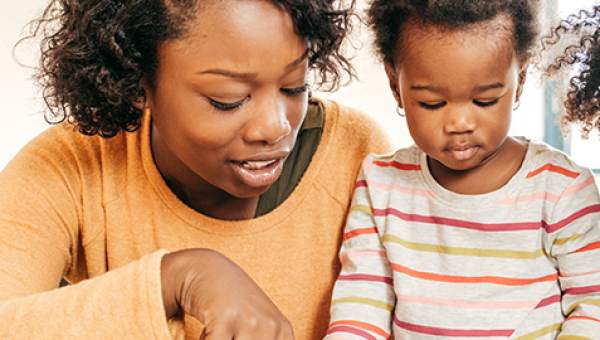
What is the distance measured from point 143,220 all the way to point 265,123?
1.24ft

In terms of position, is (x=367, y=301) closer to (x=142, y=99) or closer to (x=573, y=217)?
(x=573, y=217)

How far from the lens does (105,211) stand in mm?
1101

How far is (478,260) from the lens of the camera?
1.01 m

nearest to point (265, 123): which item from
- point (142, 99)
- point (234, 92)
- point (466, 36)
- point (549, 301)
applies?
point (234, 92)

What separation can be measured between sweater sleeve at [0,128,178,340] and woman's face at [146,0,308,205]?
197mm

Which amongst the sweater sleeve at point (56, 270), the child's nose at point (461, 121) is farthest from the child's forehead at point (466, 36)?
the sweater sleeve at point (56, 270)

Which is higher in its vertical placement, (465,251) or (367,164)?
(367,164)

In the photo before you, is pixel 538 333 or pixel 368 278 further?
pixel 368 278

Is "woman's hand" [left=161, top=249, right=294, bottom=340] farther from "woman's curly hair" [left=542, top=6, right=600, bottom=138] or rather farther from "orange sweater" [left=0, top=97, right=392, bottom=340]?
"woman's curly hair" [left=542, top=6, right=600, bottom=138]

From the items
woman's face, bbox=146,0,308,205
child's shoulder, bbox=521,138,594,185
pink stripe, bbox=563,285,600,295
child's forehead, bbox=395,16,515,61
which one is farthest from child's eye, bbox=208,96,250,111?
pink stripe, bbox=563,285,600,295

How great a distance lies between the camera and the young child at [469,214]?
3.06ft

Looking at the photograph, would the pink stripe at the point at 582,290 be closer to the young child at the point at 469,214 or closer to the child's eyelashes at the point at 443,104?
the young child at the point at 469,214

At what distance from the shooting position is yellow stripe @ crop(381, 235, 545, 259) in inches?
38.7

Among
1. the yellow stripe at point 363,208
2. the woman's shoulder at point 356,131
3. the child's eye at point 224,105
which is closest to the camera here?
the child's eye at point 224,105
